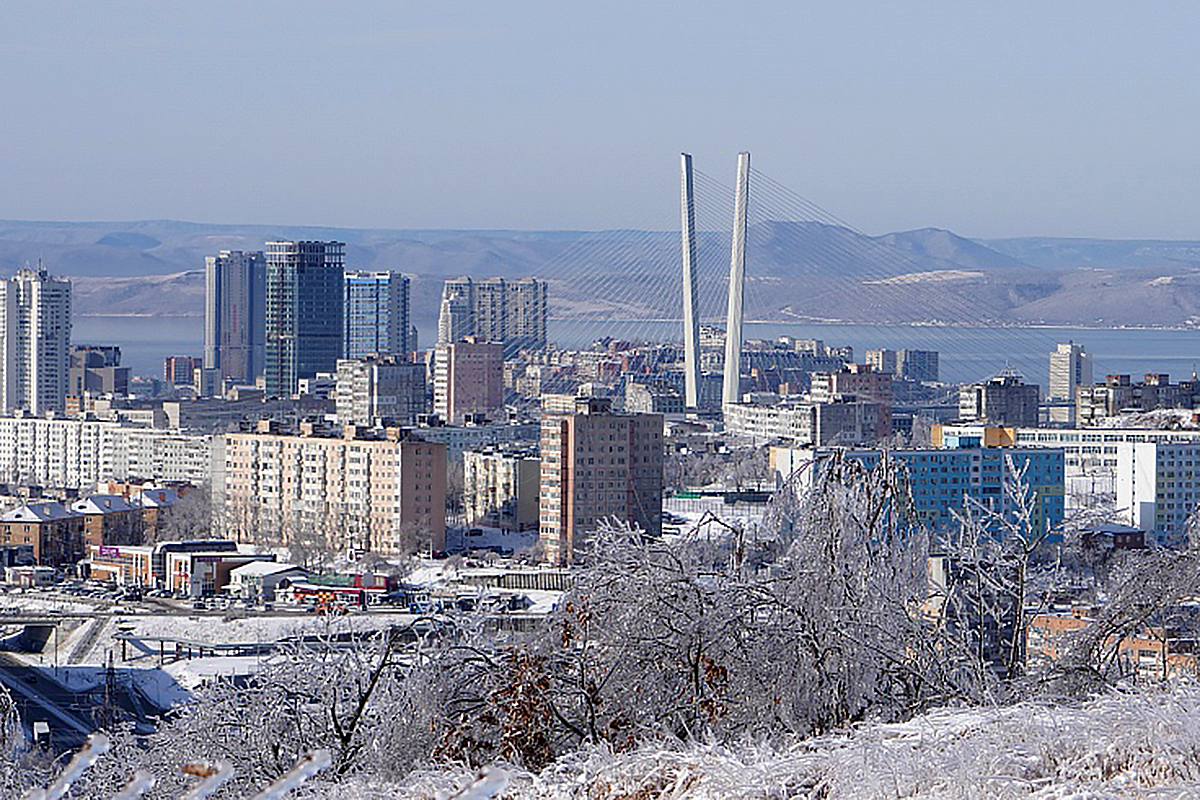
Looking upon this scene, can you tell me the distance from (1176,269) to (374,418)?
138 ft

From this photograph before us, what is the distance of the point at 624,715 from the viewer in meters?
3.28

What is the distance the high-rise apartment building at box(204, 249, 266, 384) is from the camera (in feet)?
146

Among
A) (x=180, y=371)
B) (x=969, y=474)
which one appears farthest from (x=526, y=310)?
(x=969, y=474)

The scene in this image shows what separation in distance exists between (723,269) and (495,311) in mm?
4417

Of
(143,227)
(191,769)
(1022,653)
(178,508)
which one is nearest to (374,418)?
(178,508)

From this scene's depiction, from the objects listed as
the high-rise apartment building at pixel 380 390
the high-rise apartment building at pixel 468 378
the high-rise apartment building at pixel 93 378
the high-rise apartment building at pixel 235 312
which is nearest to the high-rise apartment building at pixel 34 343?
the high-rise apartment building at pixel 93 378

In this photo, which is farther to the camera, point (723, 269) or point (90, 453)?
point (723, 269)

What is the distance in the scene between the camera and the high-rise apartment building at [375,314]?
41219 millimetres

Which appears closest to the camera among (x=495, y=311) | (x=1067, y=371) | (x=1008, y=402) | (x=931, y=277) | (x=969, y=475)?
(x=969, y=475)

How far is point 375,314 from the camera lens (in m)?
42.4

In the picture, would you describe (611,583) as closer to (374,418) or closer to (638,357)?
(374,418)

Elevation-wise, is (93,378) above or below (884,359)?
below

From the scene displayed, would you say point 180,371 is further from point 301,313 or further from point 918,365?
point 918,365

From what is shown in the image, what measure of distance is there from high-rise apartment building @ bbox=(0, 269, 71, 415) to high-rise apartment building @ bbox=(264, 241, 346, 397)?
3.98m
